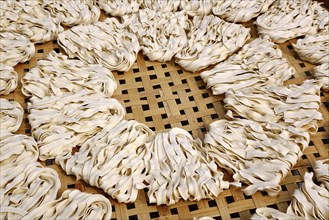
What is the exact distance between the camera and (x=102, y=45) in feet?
4.16

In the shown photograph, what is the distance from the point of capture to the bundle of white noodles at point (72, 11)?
1343 mm

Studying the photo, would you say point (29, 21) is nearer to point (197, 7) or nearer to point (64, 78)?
point (64, 78)

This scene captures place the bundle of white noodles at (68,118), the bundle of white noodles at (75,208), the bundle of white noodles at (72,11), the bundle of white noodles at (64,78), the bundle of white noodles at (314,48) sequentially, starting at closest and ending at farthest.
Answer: the bundle of white noodles at (75,208)
the bundle of white noodles at (68,118)
the bundle of white noodles at (64,78)
the bundle of white noodles at (314,48)
the bundle of white noodles at (72,11)

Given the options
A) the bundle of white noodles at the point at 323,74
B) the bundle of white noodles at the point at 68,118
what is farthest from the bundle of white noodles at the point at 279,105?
the bundle of white noodles at the point at 68,118

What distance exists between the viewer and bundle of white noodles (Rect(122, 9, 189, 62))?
1.27 meters

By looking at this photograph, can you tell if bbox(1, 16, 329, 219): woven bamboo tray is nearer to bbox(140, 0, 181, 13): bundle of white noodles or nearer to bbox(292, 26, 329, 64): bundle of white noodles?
bbox(292, 26, 329, 64): bundle of white noodles

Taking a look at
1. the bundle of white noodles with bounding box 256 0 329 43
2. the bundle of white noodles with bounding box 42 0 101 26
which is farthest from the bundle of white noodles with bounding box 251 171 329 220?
the bundle of white noodles with bounding box 42 0 101 26

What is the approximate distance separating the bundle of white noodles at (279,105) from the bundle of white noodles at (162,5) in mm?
409

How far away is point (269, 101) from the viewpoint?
1117 millimetres

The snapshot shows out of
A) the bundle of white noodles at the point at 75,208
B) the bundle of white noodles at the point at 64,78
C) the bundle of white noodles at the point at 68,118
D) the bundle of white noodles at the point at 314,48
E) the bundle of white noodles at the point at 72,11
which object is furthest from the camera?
the bundle of white noodles at the point at 72,11

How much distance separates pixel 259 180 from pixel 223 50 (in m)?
0.44

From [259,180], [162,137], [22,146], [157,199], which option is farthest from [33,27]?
[259,180]

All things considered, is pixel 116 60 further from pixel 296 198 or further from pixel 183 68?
pixel 296 198

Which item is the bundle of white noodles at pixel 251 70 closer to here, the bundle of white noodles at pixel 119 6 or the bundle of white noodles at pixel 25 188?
the bundle of white noodles at pixel 119 6
